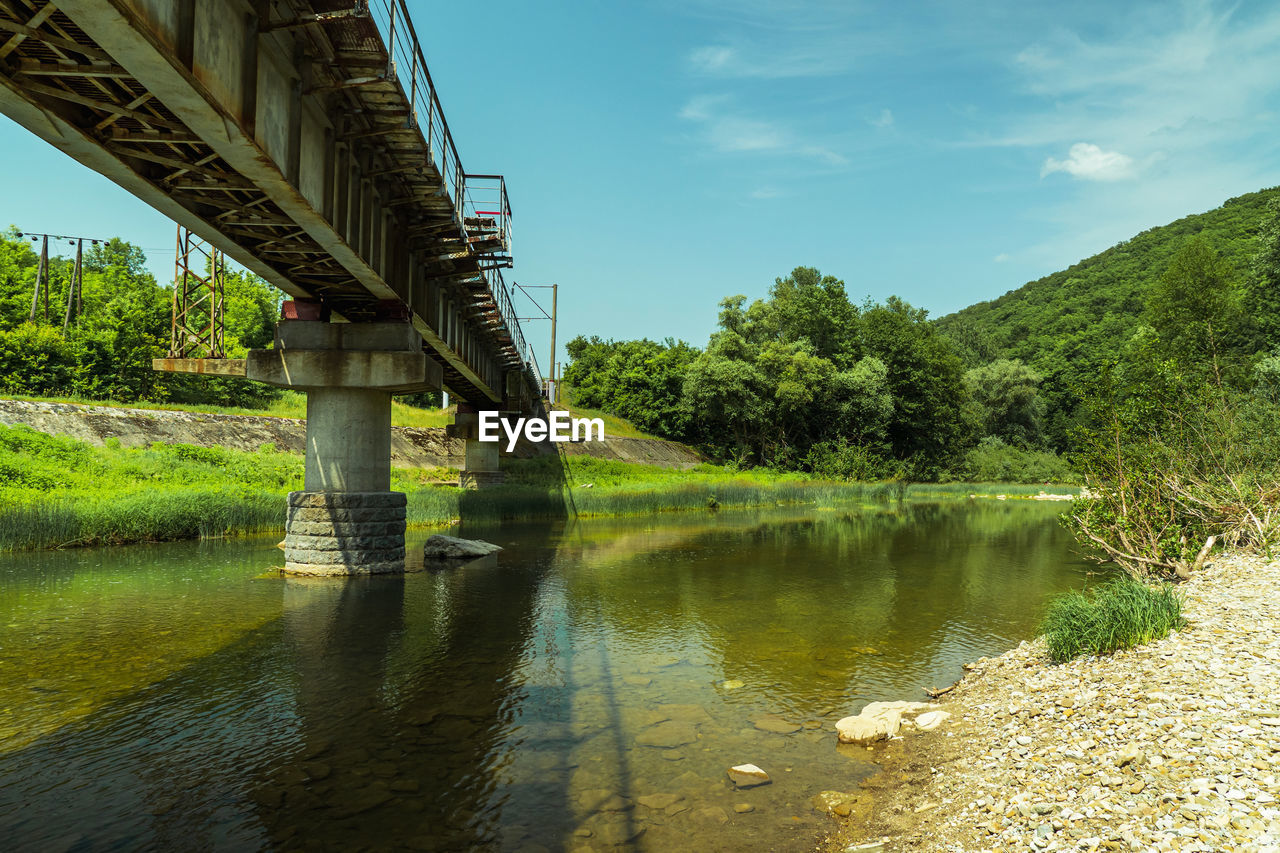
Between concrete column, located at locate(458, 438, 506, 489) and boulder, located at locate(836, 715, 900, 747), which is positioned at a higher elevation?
concrete column, located at locate(458, 438, 506, 489)

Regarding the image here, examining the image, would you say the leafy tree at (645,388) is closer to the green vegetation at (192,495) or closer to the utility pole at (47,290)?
the green vegetation at (192,495)

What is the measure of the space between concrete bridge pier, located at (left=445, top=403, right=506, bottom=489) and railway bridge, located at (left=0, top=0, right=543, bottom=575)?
51.8 ft

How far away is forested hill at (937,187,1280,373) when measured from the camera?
9806cm

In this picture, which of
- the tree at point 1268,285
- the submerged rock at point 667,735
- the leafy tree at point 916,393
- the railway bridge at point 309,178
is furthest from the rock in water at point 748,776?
the leafy tree at point 916,393

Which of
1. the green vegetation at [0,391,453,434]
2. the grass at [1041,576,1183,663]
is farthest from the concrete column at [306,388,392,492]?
the green vegetation at [0,391,453,434]

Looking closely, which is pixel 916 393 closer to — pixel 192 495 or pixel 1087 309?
pixel 1087 309

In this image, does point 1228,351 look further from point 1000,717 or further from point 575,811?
point 575,811

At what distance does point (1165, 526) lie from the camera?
14.4 metres

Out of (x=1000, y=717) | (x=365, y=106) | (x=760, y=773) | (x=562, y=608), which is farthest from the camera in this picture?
(x=562, y=608)

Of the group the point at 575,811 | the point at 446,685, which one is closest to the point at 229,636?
the point at 446,685

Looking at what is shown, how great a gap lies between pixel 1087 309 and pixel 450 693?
12698 cm

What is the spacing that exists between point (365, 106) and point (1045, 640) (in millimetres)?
13587

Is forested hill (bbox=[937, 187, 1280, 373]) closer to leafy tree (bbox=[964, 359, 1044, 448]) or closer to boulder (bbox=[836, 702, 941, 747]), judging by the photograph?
leafy tree (bbox=[964, 359, 1044, 448])

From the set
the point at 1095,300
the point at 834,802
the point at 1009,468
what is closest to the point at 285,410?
the point at 834,802
